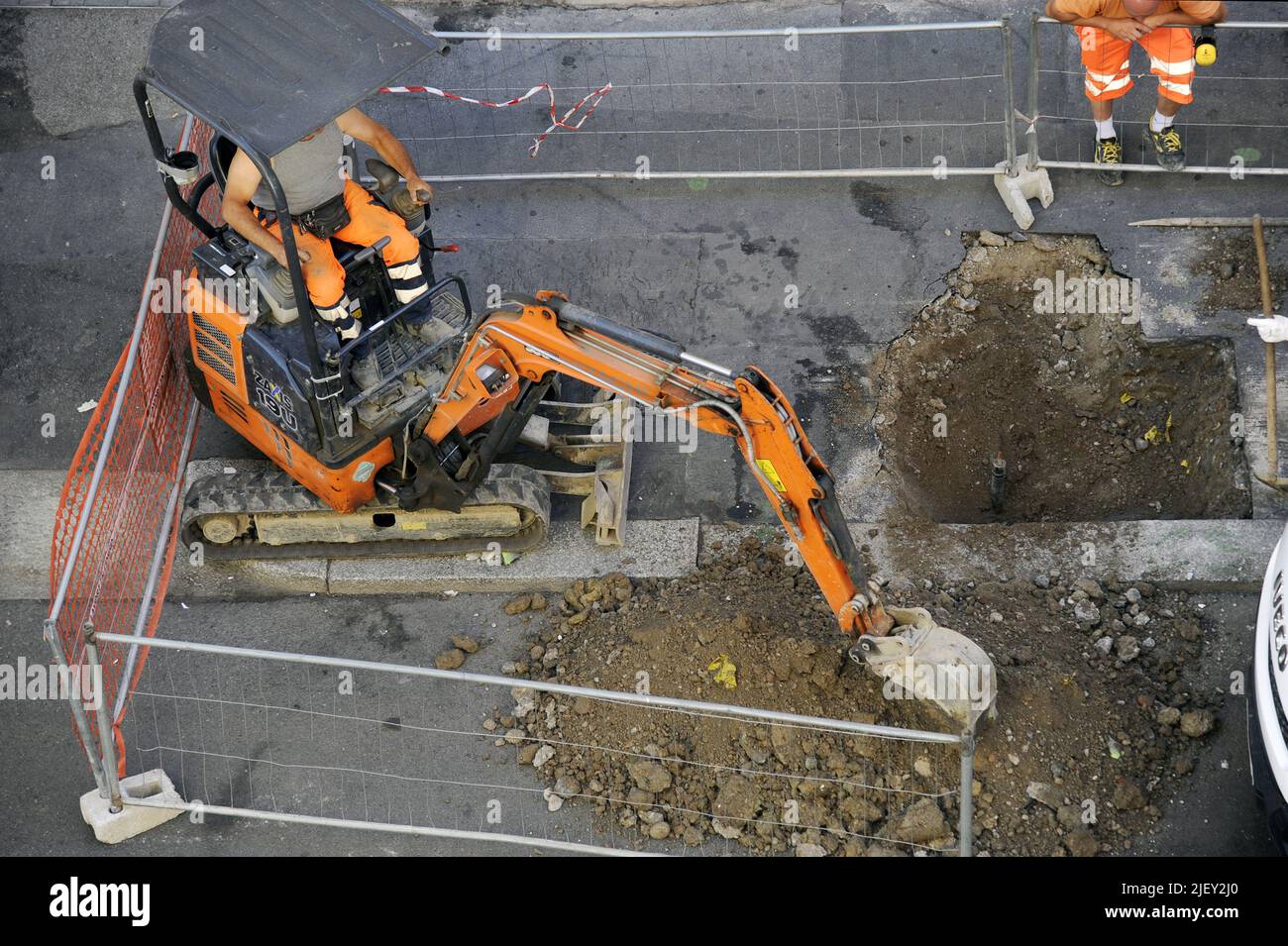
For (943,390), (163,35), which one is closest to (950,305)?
(943,390)

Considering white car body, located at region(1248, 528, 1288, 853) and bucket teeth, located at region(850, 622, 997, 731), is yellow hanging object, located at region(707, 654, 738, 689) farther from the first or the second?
white car body, located at region(1248, 528, 1288, 853)

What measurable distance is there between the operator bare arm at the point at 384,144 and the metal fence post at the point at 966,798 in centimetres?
429

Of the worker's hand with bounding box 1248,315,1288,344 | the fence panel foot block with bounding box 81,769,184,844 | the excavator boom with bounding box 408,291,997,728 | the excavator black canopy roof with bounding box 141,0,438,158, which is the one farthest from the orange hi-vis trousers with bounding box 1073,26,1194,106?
the fence panel foot block with bounding box 81,769,184,844

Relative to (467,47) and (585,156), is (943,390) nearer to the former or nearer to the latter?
(585,156)

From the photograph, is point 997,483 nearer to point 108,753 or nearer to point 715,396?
point 715,396

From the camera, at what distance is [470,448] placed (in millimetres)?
8992

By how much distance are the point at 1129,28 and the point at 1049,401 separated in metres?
2.57

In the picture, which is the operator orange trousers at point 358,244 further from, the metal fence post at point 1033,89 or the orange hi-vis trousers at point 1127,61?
the orange hi-vis trousers at point 1127,61

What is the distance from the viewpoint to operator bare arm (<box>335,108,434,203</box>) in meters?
8.75

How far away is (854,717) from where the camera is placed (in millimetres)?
8219

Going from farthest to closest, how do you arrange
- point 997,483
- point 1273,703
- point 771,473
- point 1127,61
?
point 1127,61
point 997,483
point 771,473
point 1273,703

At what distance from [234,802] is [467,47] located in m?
6.60

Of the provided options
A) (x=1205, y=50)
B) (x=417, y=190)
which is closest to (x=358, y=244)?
(x=417, y=190)

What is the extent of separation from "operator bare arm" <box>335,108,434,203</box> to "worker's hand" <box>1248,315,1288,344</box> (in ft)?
16.3
